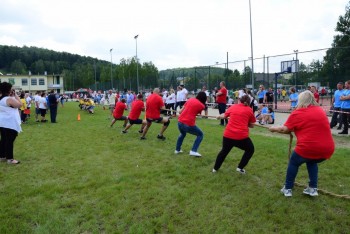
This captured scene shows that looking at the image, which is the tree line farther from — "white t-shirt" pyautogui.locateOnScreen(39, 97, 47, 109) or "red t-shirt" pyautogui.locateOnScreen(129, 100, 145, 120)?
"white t-shirt" pyautogui.locateOnScreen(39, 97, 47, 109)

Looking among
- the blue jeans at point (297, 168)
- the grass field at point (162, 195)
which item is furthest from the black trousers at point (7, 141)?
the blue jeans at point (297, 168)

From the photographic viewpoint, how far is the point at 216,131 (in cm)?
1219

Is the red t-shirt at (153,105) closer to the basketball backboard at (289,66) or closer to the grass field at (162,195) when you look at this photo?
the grass field at (162,195)

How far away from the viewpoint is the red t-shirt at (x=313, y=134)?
15.2ft

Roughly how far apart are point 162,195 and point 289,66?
1824 centimetres

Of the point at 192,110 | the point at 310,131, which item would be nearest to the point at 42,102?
the point at 192,110

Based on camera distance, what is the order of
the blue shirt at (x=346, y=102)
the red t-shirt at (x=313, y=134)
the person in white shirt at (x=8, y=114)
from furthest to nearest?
the blue shirt at (x=346, y=102)
the person in white shirt at (x=8, y=114)
the red t-shirt at (x=313, y=134)

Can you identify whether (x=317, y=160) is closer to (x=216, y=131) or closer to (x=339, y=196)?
(x=339, y=196)

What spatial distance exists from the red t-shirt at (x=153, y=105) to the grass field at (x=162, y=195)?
2.19m

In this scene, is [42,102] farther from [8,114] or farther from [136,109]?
[8,114]

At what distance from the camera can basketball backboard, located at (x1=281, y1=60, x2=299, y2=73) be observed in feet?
67.4

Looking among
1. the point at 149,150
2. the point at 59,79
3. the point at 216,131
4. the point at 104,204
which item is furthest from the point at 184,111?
the point at 59,79

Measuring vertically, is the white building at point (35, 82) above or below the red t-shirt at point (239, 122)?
above

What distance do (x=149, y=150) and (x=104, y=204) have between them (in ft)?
13.0
